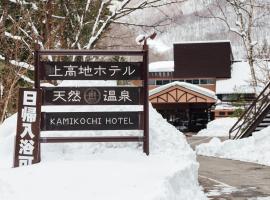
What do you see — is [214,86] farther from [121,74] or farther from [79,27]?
[121,74]

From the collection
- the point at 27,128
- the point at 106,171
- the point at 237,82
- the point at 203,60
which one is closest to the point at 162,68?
the point at 203,60

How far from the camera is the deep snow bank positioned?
18.5 ft

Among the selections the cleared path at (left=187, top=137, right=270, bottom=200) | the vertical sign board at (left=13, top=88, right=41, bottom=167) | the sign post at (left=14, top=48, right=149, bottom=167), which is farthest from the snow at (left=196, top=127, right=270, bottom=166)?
the vertical sign board at (left=13, top=88, right=41, bottom=167)

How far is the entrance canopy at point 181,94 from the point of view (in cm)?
3994

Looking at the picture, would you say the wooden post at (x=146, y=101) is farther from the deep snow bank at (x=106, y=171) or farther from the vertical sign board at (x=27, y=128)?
the vertical sign board at (x=27, y=128)

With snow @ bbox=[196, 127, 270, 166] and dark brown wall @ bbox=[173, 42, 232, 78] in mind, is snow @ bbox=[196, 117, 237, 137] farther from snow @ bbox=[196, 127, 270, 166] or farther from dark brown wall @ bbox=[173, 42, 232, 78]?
snow @ bbox=[196, 127, 270, 166]

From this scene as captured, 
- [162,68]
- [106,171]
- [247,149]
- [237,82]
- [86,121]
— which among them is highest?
[162,68]

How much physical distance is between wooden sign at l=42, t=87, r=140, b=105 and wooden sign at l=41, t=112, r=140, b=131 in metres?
0.20

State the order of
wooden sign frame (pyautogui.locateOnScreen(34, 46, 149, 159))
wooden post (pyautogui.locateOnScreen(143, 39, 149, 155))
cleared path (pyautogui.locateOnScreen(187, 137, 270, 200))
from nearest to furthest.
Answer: wooden sign frame (pyautogui.locateOnScreen(34, 46, 149, 159)) → wooden post (pyautogui.locateOnScreen(143, 39, 149, 155)) → cleared path (pyautogui.locateOnScreen(187, 137, 270, 200))

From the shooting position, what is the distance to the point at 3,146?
8.54 metres

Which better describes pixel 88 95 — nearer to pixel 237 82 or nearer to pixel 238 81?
pixel 237 82

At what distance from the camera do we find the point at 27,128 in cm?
774

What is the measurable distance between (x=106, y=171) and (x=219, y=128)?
31.4 meters

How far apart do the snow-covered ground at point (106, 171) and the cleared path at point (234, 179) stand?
1167 mm
